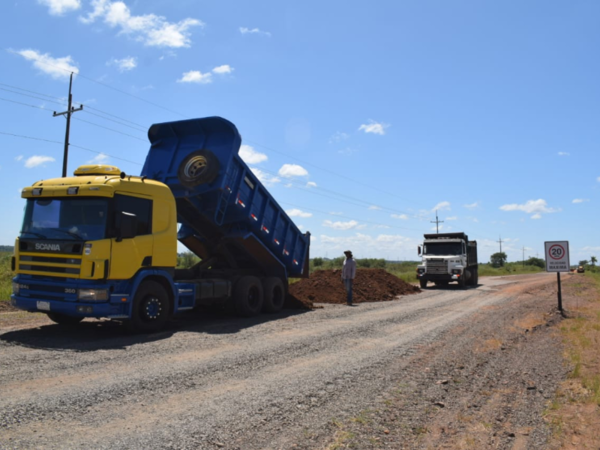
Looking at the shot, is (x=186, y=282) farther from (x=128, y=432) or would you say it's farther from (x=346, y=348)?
(x=128, y=432)

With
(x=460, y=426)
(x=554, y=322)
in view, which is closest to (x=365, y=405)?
(x=460, y=426)

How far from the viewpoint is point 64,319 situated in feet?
30.8

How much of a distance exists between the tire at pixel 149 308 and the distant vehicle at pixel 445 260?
19.2 metres

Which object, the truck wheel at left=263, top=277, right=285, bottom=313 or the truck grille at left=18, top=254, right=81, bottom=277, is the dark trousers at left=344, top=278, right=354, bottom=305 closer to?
the truck wheel at left=263, top=277, right=285, bottom=313

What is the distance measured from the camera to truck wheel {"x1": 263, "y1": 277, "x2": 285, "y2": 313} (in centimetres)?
1306

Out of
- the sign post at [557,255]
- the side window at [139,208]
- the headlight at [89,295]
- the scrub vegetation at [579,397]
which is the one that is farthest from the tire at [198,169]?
the sign post at [557,255]

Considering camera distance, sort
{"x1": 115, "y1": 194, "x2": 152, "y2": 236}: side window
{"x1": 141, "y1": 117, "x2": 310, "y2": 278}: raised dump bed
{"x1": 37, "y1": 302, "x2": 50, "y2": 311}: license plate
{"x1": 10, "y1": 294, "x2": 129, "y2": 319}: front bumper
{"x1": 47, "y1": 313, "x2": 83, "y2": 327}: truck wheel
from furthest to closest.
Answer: {"x1": 141, "y1": 117, "x2": 310, "y2": 278}: raised dump bed
{"x1": 47, "y1": 313, "x2": 83, "y2": 327}: truck wheel
{"x1": 115, "y1": 194, "x2": 152, "y2": 236}: side window
{"x1": 37, "y1": 302, "x2": 50, "y2": 311}: license plate
{"x1": 10, "y1": 294, "x2": 129, "y2": 319}: front bumper

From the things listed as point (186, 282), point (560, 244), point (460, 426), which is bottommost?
point (460, 426)

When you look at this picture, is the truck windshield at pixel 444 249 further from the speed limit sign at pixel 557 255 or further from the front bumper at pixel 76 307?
the front bumper at pixel 76 307

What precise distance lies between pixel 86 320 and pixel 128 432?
7.14 metres

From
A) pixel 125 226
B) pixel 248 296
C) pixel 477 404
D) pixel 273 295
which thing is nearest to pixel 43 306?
pixel 125 226

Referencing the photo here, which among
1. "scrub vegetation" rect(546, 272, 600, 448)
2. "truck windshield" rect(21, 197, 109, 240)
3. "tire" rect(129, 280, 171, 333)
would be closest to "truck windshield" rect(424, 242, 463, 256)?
"scrub vegetation" rect(546, 272, 600, 448)

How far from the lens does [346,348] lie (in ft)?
26.6

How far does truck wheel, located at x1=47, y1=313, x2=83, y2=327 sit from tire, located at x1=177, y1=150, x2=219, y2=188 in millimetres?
3646
